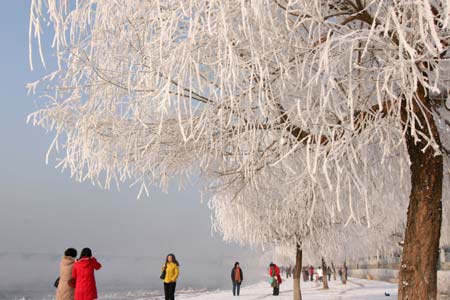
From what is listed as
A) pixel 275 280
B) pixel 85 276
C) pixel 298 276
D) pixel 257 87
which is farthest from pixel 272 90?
pixel 275 280

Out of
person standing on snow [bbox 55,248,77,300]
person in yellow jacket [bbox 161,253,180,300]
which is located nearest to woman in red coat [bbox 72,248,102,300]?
person standing on snow [bbox 55,248,77,300]

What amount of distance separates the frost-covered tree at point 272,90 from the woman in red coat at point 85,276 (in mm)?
2606

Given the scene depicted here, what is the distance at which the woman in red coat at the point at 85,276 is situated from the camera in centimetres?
973

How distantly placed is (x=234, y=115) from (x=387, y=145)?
169cm

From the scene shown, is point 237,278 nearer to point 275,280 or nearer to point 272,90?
point 275,280

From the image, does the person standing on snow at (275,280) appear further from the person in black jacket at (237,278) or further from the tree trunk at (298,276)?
the tree trunk at (298,276)

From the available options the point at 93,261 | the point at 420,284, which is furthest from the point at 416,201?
the point at 93,261

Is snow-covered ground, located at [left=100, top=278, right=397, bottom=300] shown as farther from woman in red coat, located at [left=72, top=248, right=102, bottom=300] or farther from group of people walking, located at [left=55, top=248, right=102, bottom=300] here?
woman in red coat, located at [left=72, top=248, right=102, bottom=300]

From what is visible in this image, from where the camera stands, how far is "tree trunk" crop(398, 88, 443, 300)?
6688 mm

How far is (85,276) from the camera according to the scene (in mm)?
9797

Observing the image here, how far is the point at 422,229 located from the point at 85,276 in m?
5.92

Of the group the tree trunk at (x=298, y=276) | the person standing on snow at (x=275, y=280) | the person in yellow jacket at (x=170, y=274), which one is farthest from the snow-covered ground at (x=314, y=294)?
the person in yellow jacket at (x=170, y=274)

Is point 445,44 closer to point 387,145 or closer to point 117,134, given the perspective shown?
point 387,145

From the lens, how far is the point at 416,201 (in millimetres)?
6898
